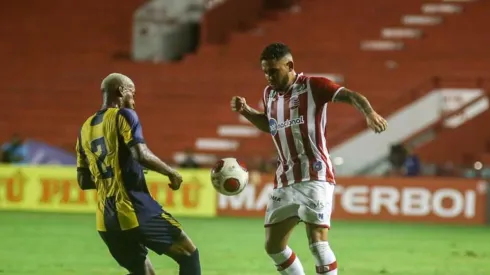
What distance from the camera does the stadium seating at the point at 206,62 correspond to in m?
27.3

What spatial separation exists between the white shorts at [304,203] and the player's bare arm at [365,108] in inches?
29.2

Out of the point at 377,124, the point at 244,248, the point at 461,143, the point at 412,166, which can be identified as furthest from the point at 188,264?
the point at 461,143

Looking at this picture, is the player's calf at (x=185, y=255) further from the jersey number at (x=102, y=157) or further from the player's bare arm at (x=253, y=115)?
the player's bare arm at (x=253, y=115)

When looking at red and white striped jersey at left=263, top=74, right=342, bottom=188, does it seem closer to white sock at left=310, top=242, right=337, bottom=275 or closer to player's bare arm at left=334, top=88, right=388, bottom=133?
player's bare arm at left=334, top=88, right=388, bottom=133

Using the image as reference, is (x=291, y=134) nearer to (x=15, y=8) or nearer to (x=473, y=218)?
(x=473, y=218)

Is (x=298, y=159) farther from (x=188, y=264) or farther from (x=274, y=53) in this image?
(x=188, y=264)

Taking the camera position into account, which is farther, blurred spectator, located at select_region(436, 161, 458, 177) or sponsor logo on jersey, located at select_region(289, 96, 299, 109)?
blurred spectator, located at select_region(436, 161, 458, 177)

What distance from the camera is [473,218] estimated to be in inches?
806

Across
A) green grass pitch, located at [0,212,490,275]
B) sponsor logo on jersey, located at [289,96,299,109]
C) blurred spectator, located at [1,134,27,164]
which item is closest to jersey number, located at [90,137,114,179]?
sponsor logo on jersey, located at [289,96,299,109]

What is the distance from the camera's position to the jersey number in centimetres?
732

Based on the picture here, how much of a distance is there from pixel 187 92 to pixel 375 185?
8768mm

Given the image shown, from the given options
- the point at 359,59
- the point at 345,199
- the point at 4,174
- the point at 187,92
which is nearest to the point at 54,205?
the point at 4,174

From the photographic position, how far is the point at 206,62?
28781 mm

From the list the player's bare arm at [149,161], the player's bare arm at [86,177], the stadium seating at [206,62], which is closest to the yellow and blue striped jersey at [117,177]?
the player's bare arm at [149,161]
